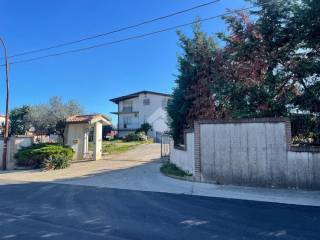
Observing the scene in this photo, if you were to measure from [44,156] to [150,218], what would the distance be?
1538cm

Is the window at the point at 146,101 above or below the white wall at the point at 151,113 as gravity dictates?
above

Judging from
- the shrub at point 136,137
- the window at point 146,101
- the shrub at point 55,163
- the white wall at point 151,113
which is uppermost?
the window at point 146,101

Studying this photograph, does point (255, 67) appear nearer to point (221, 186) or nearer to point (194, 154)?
point (194, 154)

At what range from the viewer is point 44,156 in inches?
824

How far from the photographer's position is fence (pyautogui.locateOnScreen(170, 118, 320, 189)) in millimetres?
10812

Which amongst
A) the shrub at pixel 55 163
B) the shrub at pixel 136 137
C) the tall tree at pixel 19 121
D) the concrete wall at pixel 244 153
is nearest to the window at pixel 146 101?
the shrub at pixel 136 137

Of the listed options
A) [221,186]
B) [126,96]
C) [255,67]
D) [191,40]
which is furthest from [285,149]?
[126,96]

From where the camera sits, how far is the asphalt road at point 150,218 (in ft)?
20.4

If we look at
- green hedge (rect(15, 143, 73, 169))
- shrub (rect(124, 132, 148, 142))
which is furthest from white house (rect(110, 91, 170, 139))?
green hedge (rect(15, 143, 73, 169))

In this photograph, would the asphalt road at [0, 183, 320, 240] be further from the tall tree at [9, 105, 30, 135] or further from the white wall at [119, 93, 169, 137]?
the white wall at [119, 93, 169, 137]

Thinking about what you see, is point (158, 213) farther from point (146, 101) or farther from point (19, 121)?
point (146, 101)

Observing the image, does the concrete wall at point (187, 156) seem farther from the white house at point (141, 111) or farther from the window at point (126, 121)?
the window at point (126, 121)

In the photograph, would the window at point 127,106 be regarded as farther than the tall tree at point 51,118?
Yes

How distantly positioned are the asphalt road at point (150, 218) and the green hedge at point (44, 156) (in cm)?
998
